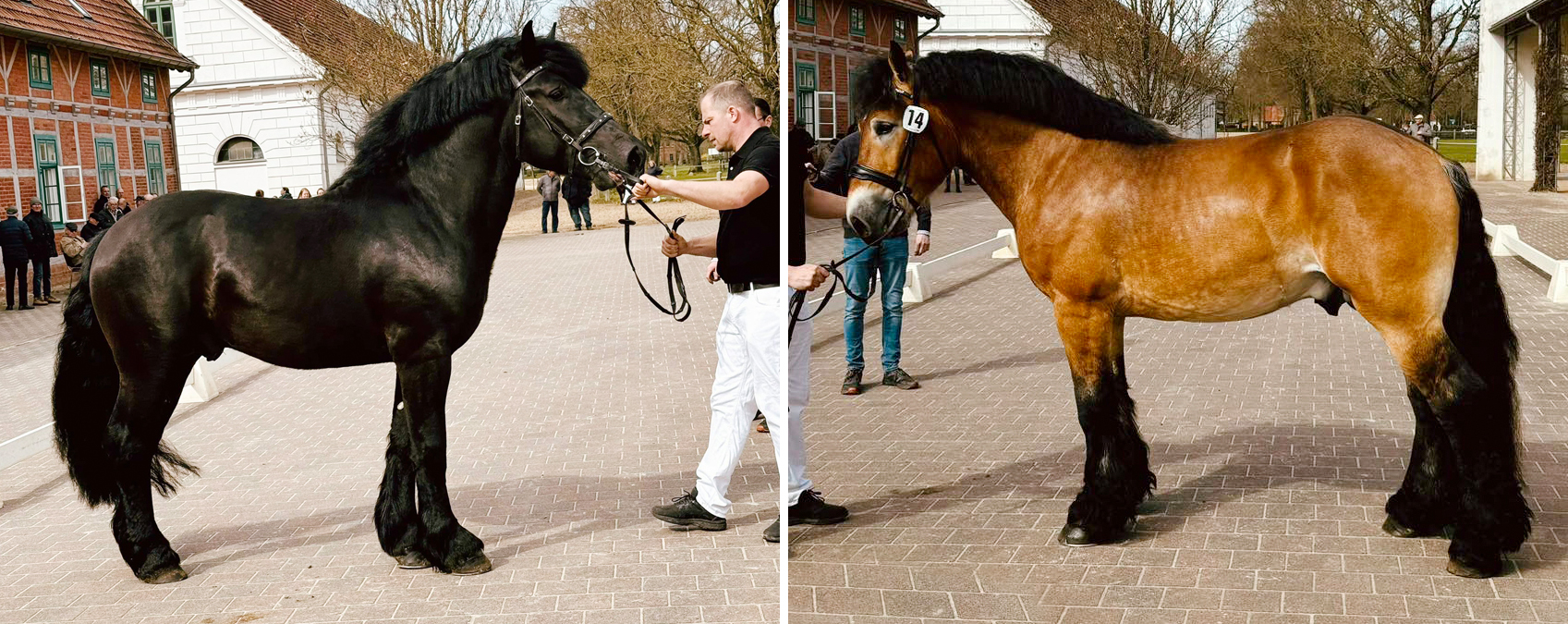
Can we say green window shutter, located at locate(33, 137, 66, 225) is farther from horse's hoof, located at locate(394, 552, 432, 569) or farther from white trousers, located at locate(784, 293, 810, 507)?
white trousers, located at locate(784, 293, 810, 507)

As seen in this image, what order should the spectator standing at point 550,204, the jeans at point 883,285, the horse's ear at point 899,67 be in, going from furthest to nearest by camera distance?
the spectator standing at point 550,204 → the jeans at point 883,285 → the horse's ear at point 899,67

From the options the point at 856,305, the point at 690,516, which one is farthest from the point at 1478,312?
the point at 856,305

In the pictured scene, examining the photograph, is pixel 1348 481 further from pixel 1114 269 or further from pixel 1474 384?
pixel 1114 269

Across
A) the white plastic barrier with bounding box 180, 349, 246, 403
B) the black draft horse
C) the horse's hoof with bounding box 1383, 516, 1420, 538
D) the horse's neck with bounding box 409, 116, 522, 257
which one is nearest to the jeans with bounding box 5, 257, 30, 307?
the white plastic barrier with bounding box 180, 349, 246, 403

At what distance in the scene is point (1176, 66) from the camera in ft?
8.50

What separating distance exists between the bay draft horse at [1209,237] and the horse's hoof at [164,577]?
2.56 m

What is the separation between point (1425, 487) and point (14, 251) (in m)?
6.90

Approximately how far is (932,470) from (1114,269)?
3.79ft

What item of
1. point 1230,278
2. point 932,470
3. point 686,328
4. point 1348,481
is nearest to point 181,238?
point 932,470

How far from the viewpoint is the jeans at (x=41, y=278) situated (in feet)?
18.8

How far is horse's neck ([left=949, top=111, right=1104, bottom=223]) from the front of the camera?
338cm

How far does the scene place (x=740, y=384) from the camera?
4219mm

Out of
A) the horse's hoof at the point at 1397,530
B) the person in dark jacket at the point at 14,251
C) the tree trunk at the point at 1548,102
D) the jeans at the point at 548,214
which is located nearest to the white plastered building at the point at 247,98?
the person in dark jacket at the point at 14,251

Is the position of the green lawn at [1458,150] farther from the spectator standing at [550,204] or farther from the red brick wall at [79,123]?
the spectator standing at [550,204]
